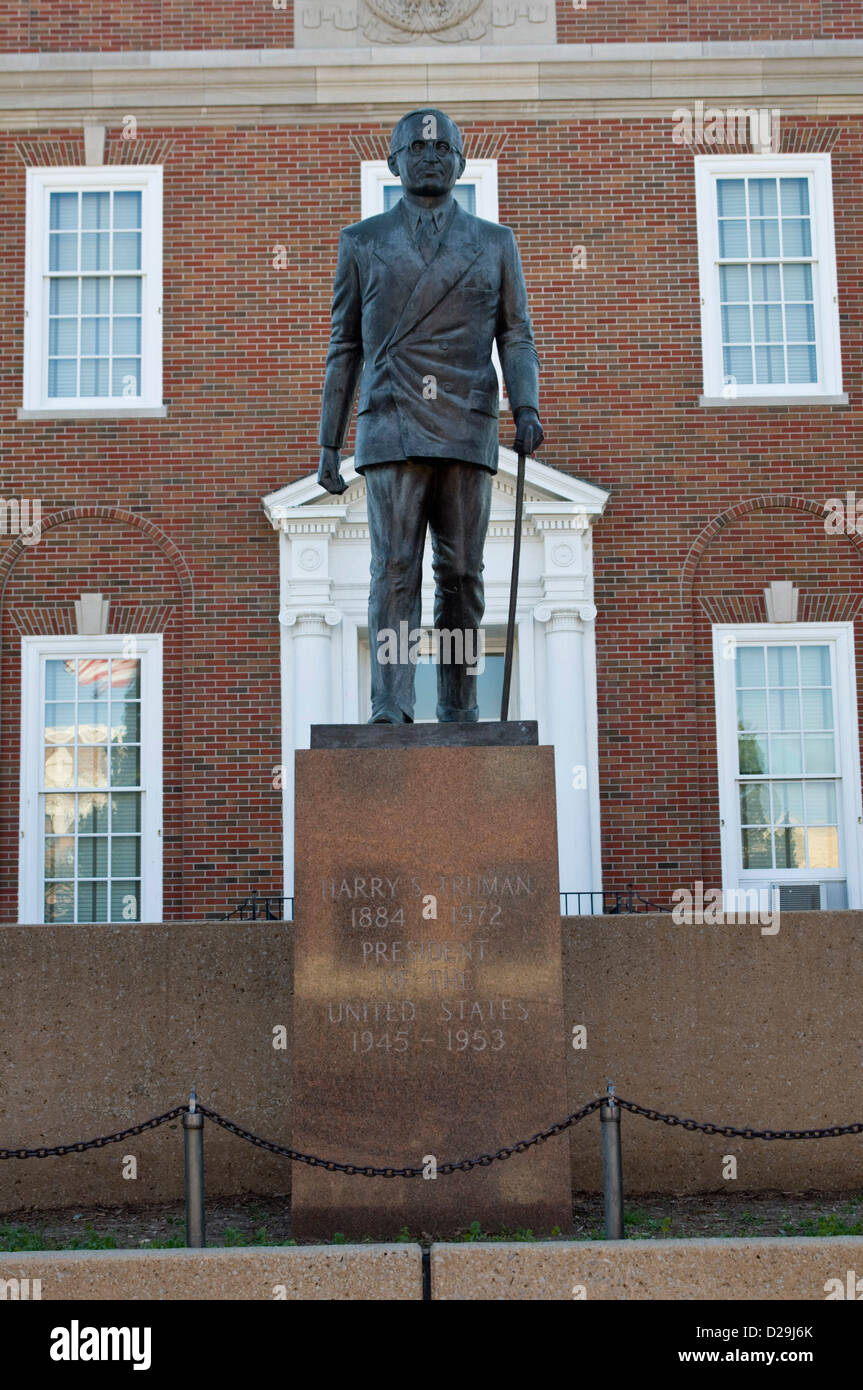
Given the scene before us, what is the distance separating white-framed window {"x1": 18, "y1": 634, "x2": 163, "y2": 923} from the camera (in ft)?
47.9

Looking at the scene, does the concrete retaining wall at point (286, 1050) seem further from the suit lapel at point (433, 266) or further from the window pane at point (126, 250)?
the window pane at point (126, 250)

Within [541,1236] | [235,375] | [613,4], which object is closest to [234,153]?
[235,375]

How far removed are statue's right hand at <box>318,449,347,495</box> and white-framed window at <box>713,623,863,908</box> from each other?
333 inches

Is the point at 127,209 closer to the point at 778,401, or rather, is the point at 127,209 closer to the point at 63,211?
the point at 63,211

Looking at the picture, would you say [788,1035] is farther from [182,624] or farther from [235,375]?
[235,375]

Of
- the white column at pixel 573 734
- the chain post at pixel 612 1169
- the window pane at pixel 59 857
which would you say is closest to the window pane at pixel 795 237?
the white column at pixel 573 734

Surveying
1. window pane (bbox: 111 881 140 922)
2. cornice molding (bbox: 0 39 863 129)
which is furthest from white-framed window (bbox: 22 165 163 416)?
window pane (bbox: 111 881 140 922)

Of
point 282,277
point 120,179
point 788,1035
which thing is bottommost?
point 788,1035

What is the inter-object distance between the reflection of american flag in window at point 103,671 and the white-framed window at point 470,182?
503cm

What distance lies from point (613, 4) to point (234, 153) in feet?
13.5

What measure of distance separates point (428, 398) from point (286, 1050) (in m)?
3.17

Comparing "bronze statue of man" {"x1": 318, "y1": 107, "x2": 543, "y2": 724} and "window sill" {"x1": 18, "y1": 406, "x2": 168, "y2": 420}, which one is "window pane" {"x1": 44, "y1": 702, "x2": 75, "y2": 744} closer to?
"window sill" {"x1": 18, "y1": 406, "x2": 168, "y2": 420}

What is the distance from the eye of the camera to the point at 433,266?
6875 millimetres
